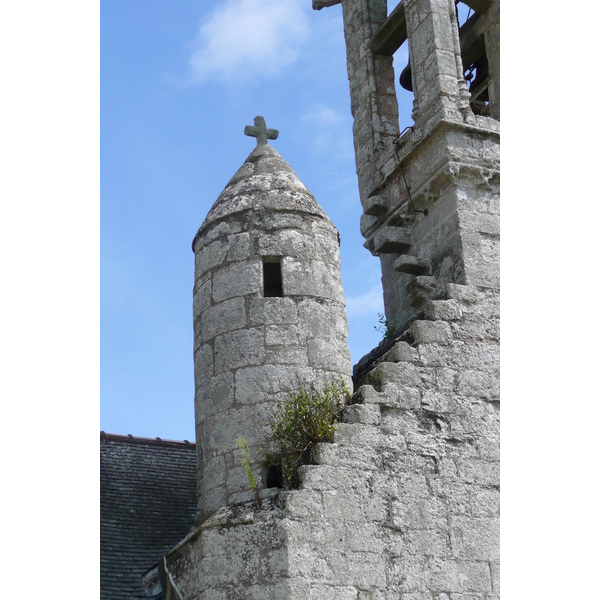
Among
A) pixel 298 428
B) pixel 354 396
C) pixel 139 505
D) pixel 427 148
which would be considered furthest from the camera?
pixel 427 148

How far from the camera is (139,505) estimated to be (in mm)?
9344

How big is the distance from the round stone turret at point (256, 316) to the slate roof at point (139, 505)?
0.72 meters

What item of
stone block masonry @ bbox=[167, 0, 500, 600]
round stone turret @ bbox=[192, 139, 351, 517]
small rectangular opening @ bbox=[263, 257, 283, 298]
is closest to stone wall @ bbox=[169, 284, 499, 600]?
stone block masonry @ bbox=[167, 0, 500, 600]

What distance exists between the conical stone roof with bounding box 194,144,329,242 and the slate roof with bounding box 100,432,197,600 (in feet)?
6.99

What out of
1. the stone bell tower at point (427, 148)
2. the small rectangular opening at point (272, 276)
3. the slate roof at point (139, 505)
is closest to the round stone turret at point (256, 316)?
the small rectangular opening at point (272, 276)

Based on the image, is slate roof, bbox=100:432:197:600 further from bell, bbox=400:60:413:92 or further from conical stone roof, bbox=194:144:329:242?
bell, bbox=400:60:413:92

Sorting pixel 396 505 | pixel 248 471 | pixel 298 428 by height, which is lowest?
pixel 396 505

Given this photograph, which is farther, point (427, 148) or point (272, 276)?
point (427, 148)

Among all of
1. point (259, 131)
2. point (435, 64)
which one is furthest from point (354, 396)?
point (435, 64)

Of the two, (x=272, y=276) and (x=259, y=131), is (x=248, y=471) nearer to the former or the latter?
(x=272, y=276)

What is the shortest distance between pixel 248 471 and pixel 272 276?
147 cm

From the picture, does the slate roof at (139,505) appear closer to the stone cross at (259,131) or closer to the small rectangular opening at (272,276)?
the small rectangular opening at (272,276)

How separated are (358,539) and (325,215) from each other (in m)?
2.47

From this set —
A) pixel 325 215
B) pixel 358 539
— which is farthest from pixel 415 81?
pixel 358 539
